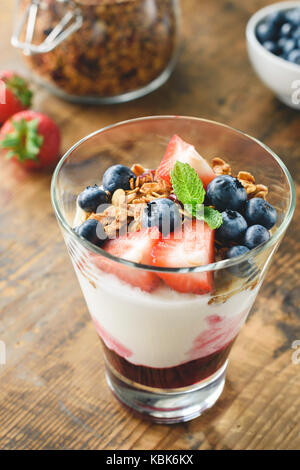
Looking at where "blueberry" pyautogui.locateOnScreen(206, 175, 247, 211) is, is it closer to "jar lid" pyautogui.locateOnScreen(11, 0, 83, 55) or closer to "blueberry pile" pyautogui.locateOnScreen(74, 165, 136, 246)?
"blueberry pile" pyautogui.locateOnScreen(74, 165, 136, 246)

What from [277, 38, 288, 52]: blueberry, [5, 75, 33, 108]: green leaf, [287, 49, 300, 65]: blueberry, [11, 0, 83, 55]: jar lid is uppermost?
[11, 0, 83, 55]: jar lid

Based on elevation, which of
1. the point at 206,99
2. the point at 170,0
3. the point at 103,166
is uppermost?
the point at 170,0

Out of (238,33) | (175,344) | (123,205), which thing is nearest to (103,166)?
(123,205)

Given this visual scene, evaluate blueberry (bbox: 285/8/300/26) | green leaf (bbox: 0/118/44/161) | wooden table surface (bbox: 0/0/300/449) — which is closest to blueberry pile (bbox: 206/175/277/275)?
wooden table surface (bbox: 0/0/300/449)

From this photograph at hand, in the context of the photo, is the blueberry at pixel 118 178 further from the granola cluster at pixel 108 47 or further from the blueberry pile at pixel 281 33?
the blueberry pile at pixel 281 33

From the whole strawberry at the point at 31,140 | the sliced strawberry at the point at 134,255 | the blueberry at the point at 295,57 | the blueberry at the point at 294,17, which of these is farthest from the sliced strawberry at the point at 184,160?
the blueberry at the point at 294,17

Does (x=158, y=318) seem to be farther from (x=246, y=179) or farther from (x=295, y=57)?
Answer: (x=295, y=57)

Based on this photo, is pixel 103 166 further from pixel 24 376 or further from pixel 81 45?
pixel 81 45
